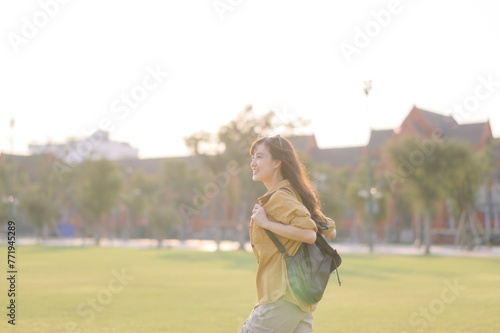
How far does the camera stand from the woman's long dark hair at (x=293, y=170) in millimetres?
4211

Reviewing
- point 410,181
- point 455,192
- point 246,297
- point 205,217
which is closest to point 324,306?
point 246,297

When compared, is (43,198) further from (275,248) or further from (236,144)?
(275,248)

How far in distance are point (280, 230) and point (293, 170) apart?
1.48 ft

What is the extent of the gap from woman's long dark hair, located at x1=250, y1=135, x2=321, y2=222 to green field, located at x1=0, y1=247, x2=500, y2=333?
6115 mm

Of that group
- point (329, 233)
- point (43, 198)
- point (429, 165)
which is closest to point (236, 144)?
point (429, 165)

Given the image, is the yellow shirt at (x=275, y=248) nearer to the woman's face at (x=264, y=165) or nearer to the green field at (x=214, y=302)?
the woman's face at (x=264, y=165)

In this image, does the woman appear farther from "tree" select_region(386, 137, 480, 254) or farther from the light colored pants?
"tree" select_region(386, 137, 480, 254)

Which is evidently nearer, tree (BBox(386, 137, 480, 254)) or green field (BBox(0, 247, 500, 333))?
green field (BBox(0, 247, 500, 333))

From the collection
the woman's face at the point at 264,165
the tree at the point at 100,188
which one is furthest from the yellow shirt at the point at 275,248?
the tree at the point at 100,188

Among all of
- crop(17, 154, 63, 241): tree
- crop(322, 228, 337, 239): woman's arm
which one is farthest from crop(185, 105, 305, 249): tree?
crop(322, 228, 337, 239): woman's arm

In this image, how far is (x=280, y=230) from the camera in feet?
13.0

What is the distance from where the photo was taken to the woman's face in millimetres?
4246

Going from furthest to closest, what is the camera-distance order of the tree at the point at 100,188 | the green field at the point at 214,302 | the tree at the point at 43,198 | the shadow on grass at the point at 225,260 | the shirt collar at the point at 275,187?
the tree at the point at 43,198 < the tree at the point at 100,188 < the shadow on grass at the point at 225,260 < the green field at the point at 214,302 < the shirt collar at the point at 275,187

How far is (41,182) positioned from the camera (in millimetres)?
69188
